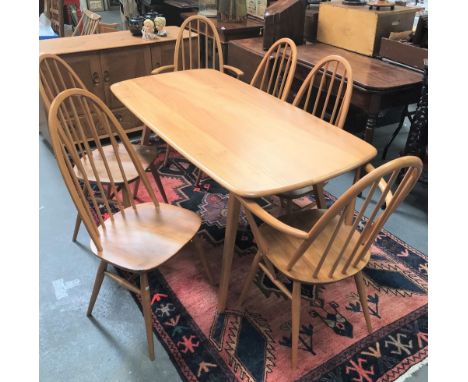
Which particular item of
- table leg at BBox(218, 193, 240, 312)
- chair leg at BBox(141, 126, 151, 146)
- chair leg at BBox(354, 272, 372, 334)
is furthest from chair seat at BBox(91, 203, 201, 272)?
chair leg at BBox(141, 126, 151, 146)

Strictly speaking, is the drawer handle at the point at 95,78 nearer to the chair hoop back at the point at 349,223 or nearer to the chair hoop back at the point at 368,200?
the chair hoop back at the point at 349,223

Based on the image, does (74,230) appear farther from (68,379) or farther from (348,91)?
(348,91)

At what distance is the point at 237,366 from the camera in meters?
1.50

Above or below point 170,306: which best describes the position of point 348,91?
above

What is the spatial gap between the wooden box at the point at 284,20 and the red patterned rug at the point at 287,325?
147 centimetres

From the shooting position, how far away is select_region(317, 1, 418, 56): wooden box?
7.90 ft

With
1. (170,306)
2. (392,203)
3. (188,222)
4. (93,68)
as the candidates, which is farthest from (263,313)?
(93,68)

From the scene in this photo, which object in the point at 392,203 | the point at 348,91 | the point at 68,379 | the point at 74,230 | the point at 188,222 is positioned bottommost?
the point at 68,379

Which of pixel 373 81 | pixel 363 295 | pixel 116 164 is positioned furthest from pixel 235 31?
pixel 363 295

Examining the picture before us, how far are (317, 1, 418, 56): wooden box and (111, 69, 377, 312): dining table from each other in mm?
944

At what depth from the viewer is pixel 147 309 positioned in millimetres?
1467

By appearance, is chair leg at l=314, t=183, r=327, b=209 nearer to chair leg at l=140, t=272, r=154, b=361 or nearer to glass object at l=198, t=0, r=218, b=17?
chair leg at l=140, t=272, r=154, b=361

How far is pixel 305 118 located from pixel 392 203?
2.21 ft

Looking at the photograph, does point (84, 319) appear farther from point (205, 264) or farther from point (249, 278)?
point (249, 278)
